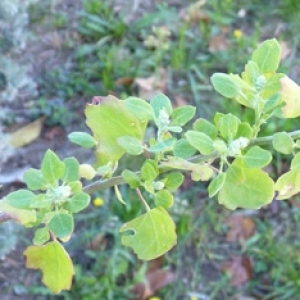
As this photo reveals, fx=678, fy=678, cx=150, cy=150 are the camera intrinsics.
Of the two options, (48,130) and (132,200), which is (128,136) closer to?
(132,200)

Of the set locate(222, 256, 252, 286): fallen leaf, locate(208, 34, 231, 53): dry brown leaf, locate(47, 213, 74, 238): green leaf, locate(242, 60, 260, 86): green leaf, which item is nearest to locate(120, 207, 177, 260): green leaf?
locate(47, 213, 74, 238): green leaf

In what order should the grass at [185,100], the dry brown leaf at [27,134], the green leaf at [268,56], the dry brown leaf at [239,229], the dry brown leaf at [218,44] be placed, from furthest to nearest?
the dry brown leaf at [218,44] < the dry brown leaf at [27,134] < the dry brown leaf at [239,229] < the grass at [185,100] < the green leaf at [268,56]

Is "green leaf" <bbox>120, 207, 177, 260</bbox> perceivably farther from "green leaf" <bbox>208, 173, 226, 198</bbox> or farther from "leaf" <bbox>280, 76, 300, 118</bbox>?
"leaf" <bbox>280, 76, 300, 118</bbox>

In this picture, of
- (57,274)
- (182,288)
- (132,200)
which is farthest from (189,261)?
(57,274)

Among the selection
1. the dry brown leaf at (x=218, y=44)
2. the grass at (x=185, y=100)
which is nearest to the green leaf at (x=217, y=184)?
the grass at (x=185, y=100)

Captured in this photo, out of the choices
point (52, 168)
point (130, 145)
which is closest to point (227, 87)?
point (130, 145)

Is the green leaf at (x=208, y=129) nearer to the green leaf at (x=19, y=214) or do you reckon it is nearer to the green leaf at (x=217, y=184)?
the green leaf at (x=217, y=184)
